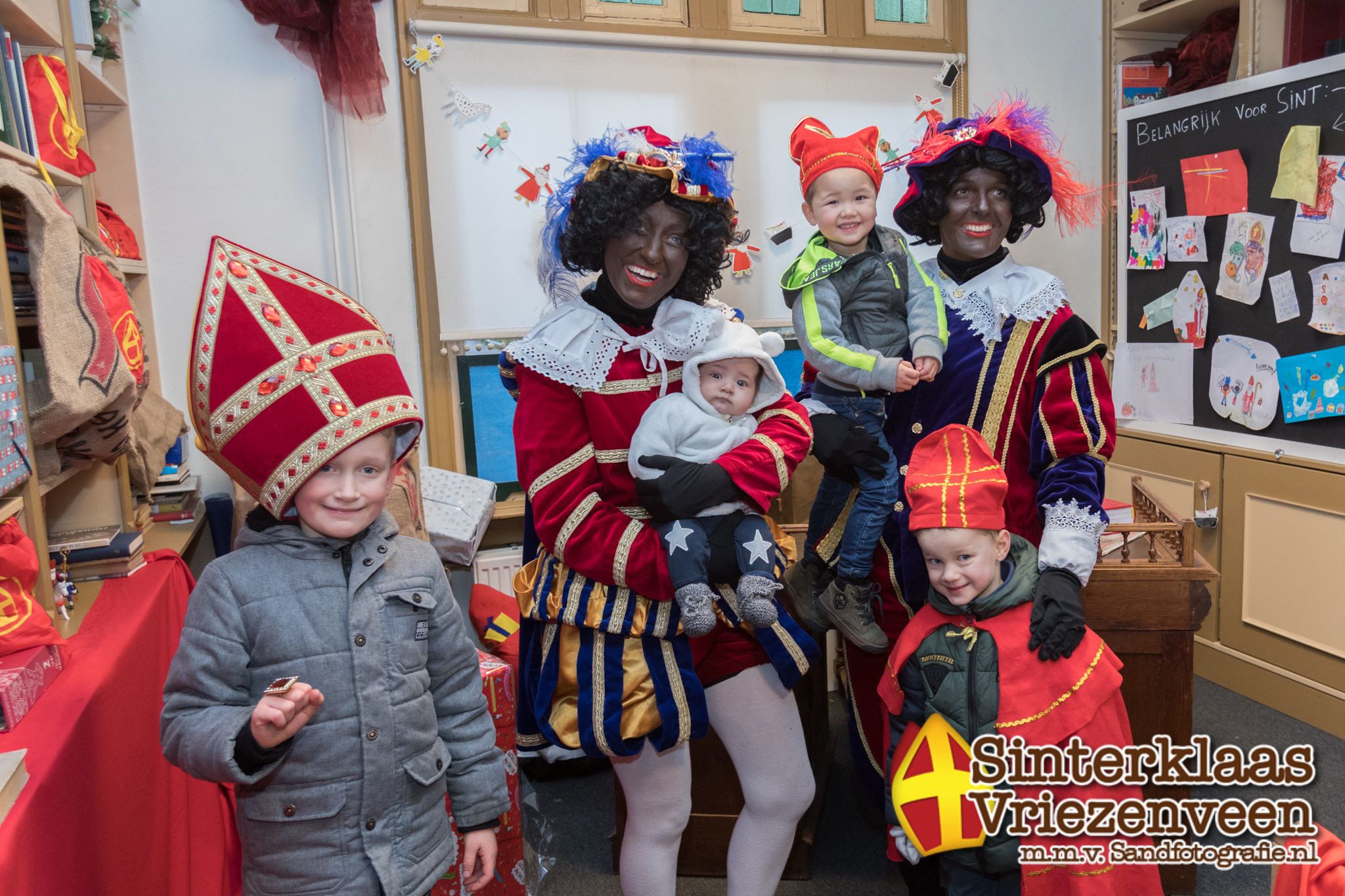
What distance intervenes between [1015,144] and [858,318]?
430 millimetres

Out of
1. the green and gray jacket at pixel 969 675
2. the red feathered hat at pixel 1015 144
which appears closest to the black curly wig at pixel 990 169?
the red feathered hat at pixel 1015 144

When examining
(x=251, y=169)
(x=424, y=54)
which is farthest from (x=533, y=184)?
(x=251, y=169)

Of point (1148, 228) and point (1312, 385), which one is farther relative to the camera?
point (1148, 228)

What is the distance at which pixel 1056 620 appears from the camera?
1.57 metres

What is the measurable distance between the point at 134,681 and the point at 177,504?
1207 millimetres

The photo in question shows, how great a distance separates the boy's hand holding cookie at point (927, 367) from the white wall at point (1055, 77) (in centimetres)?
227

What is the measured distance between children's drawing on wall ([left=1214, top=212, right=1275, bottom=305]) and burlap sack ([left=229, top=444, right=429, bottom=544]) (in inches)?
106

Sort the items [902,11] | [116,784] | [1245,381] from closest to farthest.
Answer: [116,784]
[1245,381]
[902,11]

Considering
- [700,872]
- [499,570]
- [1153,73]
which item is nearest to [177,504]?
[499,570]

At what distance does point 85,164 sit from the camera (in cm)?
217

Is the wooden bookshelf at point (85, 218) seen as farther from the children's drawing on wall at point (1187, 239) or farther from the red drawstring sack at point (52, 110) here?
the children's drawing on wall at point (1187, 239)

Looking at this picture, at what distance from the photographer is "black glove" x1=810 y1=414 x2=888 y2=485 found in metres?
1.79

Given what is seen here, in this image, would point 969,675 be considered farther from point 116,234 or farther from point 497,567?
point 116,234

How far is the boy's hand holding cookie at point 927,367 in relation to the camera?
1.76m
